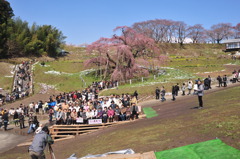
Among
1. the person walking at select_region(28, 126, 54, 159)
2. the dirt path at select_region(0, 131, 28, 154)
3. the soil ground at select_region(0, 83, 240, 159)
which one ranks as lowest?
the dirt path at select_region(0, 131, 28, 154)

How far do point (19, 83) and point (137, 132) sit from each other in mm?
30928

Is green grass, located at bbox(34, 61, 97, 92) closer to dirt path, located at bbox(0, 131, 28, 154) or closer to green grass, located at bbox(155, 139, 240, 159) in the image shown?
dirt path, located at bbox(0, 131, 28, 154)

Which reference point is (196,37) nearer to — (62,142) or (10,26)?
(10,26)

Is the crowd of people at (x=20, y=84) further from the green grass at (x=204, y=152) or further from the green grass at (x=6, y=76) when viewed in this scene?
the green grass at (x=204, y=152)

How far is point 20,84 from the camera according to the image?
3834 cm

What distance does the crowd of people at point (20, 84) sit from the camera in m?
31.0

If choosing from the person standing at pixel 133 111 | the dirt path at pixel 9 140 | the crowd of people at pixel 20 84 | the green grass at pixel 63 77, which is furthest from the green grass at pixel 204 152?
the green grass at pixel 63 77

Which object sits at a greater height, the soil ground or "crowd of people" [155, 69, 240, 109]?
"crowd of people" [155, 69, 240, 109]

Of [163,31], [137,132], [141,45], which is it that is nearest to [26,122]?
[137,132]

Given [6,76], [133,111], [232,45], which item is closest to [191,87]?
[133,111]

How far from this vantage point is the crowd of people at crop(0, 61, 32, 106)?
30986 mm

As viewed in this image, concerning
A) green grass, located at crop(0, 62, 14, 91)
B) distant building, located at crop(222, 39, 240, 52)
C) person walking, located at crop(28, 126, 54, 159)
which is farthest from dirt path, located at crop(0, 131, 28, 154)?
distant building, located at crop(222, 39, 240, 52)

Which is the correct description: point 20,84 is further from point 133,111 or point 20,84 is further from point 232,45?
point 232,45

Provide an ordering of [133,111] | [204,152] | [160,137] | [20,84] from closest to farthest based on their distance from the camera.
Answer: [204,152], [160,137], [133,111], [20,84]
